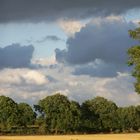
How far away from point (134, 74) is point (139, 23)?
21.8 ft

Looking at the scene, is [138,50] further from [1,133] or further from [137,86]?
[1,133]

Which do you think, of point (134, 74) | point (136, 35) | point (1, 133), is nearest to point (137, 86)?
point (134, 74)

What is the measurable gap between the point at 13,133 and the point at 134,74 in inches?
5758

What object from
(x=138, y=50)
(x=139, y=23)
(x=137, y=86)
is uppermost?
(x=139, y=23)

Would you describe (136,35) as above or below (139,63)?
above

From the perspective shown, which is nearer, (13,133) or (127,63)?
(127,63)

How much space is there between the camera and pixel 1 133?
19575 centimetres

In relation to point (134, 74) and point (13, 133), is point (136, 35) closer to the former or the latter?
point (134, 74)

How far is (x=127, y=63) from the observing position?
192 feet

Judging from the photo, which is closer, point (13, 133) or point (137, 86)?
point (137, 86)

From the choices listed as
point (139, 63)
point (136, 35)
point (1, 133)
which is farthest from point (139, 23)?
point (1, 133)

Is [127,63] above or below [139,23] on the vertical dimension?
below

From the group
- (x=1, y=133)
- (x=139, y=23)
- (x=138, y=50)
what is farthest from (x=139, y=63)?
(x=1, y=133)

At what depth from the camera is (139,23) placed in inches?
2376
